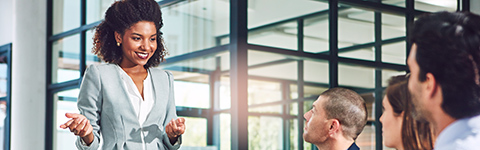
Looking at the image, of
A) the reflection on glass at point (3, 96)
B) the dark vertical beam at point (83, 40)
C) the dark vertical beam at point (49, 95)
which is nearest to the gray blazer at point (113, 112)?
the dark vertical beam at point (83, 40)

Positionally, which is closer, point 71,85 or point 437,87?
point 437,87

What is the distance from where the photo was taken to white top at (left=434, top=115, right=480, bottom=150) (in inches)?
32.3

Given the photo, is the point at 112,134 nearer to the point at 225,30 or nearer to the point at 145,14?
the point at 145,14

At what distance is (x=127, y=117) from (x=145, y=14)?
25 cm

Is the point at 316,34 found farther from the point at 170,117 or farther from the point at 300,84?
the point at 170,117

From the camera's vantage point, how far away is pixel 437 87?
83 centimetres

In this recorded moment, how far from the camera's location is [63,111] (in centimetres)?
669

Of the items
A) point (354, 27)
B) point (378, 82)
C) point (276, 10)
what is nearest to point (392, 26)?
point (354, 27)

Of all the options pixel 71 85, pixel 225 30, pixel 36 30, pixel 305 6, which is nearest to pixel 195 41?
pixel 225 30

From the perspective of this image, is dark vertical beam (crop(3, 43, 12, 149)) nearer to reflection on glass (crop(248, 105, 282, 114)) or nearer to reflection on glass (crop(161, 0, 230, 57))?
reflection on glass (crop(161, 0, 230, 57))

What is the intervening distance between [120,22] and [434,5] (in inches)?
191

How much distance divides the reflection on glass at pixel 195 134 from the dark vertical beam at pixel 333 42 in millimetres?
1116

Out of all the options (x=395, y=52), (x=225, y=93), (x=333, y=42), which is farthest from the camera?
(x=395, y=52)

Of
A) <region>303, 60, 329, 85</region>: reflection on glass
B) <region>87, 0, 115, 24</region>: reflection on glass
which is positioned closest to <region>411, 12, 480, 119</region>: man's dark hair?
<region>303, 60, 329, 85</region>: reflection on glass
